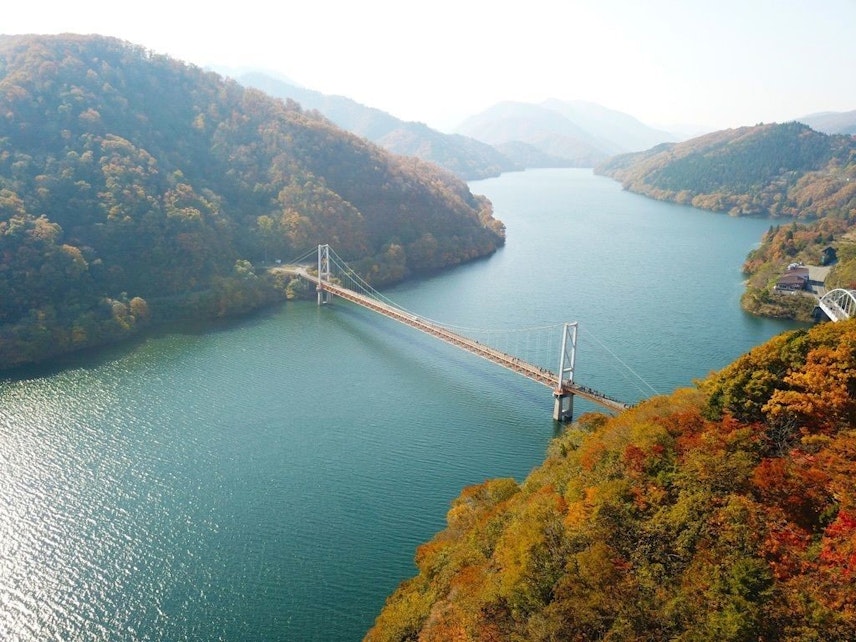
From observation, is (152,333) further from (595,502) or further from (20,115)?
(595,502)

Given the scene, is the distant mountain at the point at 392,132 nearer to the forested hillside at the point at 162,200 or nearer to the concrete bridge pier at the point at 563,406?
the forested hillside at the point at 162,200

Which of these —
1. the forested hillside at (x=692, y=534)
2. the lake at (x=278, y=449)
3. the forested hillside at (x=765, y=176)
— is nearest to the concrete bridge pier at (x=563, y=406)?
the lake at (x=278, y=449)

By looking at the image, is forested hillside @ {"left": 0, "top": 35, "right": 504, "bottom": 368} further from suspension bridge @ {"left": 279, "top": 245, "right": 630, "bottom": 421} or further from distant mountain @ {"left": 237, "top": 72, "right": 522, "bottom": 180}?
distant mountain @ {"left": 237, "top": 72, "right": 522, "bottom": 180}

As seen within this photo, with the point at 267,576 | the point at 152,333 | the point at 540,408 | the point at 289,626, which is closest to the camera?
the point at 289,626

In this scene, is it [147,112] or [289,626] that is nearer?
[289,626]

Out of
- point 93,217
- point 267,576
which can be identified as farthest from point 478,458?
point 93,217

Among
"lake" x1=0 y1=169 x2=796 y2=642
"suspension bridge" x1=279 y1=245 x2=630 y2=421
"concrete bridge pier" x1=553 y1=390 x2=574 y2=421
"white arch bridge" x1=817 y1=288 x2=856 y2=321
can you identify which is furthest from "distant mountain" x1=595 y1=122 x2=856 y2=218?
"concrete bridge pier" x1=553 y1=390 x2=574 y2=421

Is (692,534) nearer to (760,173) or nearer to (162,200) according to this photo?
(162,200)
